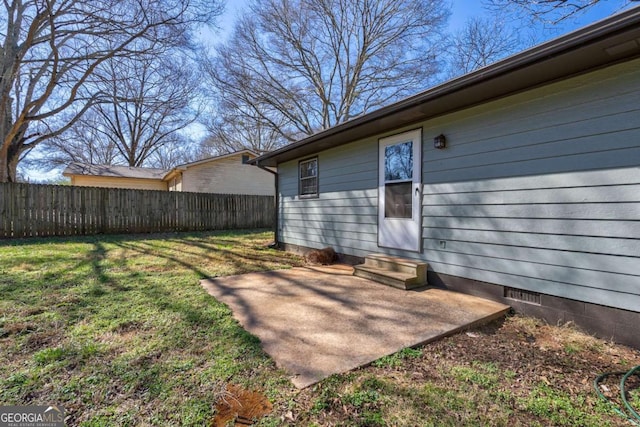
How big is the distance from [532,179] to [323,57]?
43.3 ft

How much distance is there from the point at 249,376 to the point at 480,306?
2.44 meters

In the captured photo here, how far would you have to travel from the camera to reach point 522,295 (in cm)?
301

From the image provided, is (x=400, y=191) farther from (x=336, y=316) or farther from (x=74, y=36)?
(x=74, y=36)

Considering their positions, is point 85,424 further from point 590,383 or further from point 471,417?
point 590,383

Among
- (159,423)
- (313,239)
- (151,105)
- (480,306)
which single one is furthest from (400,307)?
(151,105)

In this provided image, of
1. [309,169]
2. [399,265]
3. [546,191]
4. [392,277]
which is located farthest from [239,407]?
[309,169]

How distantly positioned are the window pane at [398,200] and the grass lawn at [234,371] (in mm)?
1904

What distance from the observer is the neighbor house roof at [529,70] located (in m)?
2.12

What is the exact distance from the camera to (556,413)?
156 cm

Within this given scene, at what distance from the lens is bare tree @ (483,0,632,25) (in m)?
4.57

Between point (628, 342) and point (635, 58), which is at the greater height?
point (635, 58)

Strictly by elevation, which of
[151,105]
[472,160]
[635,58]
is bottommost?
[472,160]

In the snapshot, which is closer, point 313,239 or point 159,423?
point 159,423

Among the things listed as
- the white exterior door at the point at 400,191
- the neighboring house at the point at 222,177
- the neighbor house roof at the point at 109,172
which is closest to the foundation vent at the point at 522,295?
the white exterior door at the point at 400,191
